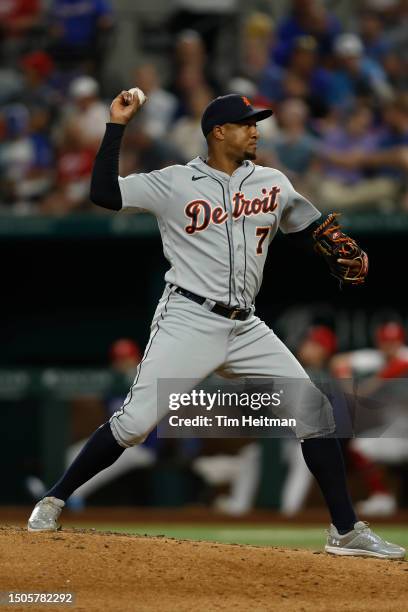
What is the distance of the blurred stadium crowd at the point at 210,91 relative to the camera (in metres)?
9.99

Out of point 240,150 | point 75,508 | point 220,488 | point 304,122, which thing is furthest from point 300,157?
point 240,150

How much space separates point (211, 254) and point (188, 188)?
262 mm

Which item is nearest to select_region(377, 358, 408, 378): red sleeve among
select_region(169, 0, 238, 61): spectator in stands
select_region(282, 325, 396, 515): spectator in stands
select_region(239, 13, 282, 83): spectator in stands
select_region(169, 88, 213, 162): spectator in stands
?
select_region(282, 325, 396, 515): spectator in stands

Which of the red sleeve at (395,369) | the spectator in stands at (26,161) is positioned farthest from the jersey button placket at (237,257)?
the spectator in stands at (26,161)

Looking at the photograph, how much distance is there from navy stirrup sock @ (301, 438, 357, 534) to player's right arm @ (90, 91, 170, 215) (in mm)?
1063

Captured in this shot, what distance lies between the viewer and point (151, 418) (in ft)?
15.0

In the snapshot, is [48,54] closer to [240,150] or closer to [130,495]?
[130,495]

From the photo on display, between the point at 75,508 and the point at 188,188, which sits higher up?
the point at 188,188

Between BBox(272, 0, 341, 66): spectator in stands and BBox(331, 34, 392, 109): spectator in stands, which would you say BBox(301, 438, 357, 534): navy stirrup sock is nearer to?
BBox(331, 34, 392, 109): spectator in stands

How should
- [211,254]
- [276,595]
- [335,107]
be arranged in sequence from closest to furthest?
[276,595]
[211,254]
[335,107]

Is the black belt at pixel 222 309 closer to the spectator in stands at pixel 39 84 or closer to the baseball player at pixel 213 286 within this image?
the baseball player at pixel 213 286

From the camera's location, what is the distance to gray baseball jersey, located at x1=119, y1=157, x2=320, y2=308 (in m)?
4.64

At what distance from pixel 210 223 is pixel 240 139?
1.19 ft

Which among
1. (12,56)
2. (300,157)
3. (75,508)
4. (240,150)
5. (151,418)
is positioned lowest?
(75,508)
